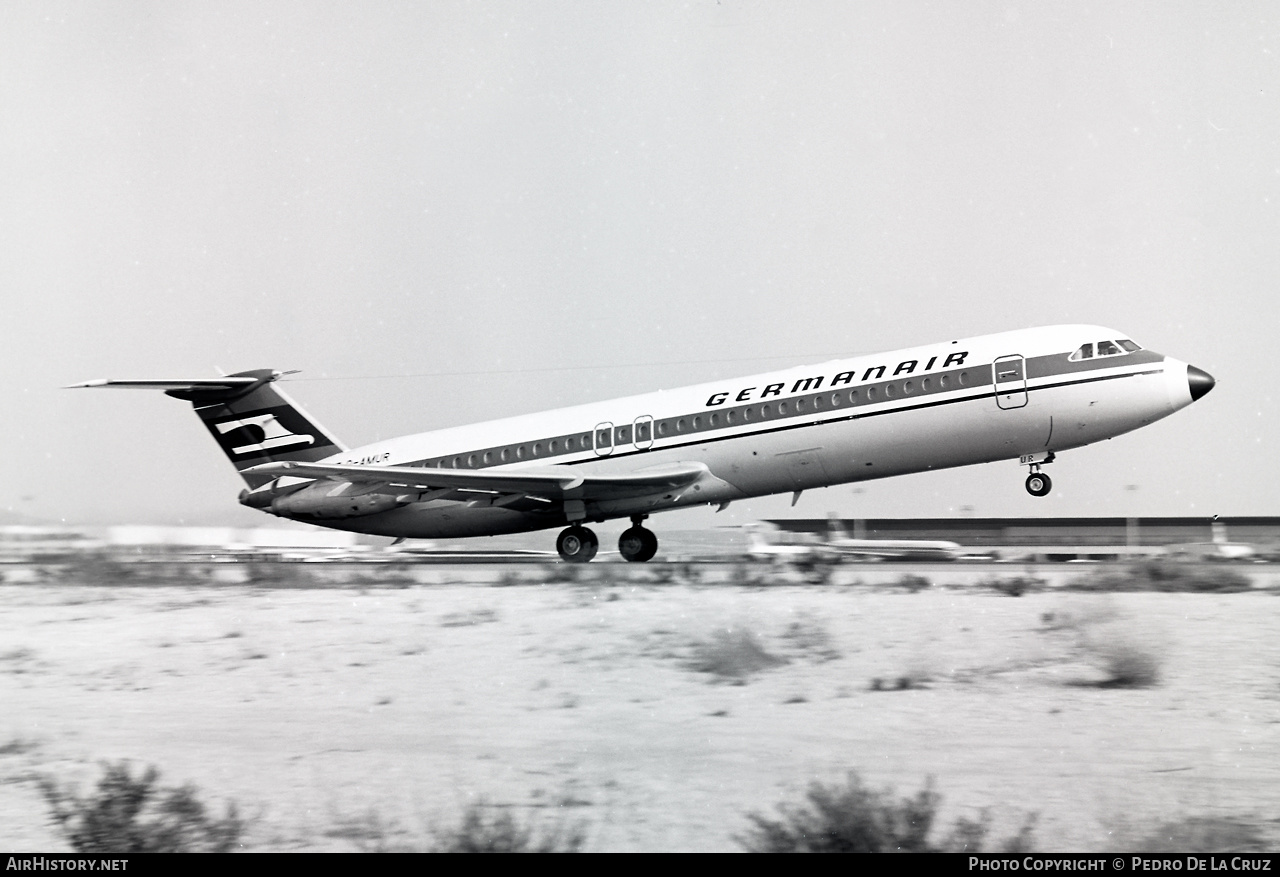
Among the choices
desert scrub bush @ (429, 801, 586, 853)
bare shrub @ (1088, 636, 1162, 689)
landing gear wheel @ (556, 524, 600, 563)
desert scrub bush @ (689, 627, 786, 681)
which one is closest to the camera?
desert scrub bush @ (429, 801, 586, 853)

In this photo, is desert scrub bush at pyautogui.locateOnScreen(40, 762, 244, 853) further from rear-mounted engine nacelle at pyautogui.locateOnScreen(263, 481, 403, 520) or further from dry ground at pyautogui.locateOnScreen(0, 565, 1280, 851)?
rear-mounted engine nacelle at pyautogui.locateOnScreen(263, 481, 403, 520)

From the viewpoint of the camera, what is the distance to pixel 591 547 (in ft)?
88.7

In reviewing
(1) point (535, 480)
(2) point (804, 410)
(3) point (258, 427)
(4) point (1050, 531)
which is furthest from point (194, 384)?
(4) point (1050, 531)

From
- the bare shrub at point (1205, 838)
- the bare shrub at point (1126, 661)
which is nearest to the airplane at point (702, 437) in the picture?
the bare shrub at point (1126, 661)

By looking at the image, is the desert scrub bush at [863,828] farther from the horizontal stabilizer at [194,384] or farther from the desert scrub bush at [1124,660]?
the horizontal stabilizer at [194,384]

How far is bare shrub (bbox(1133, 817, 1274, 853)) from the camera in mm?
9250

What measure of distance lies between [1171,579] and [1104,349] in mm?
4690

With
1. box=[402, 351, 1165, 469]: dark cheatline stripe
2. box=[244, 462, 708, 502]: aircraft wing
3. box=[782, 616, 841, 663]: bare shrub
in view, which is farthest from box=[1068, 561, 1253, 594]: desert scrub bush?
box=[244, 462, 708, 502]: aircraft wing

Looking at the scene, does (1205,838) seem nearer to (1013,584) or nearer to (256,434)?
(1013,584)

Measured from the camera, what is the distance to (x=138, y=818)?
1055cm

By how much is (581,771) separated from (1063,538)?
164ft
